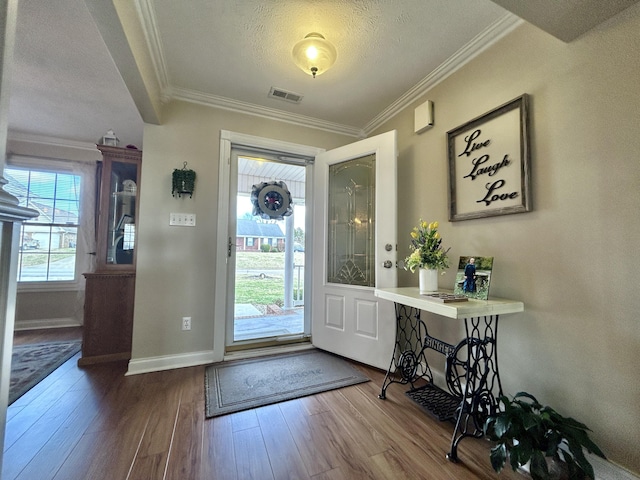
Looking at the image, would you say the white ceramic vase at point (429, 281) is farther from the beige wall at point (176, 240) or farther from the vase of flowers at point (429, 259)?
the beige wall at point (176, 240)

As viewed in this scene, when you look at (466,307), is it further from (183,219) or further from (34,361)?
(34,361)

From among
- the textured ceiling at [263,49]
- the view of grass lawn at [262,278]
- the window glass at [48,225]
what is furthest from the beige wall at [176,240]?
the window glass at [48,225]

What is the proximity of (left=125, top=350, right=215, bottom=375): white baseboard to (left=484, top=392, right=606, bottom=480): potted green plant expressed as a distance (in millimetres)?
2153

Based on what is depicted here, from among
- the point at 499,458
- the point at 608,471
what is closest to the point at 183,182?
the point at 499,458

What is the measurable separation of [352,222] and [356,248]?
0.26 metres

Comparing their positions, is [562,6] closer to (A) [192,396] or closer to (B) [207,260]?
(B) [207,260]

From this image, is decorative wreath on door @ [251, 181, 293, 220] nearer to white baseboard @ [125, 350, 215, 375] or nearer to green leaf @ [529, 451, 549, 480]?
white baseboard @ [125, 350, 215, 375]

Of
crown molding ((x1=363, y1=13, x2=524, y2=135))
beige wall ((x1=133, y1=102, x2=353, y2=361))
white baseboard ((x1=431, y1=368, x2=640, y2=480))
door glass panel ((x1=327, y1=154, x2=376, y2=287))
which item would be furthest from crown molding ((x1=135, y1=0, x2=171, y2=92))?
white baseboard ((x1=431, y1=368, x2=640, y2=480))

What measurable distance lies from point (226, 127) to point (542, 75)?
2.38 m

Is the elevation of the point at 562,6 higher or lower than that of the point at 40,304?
higher

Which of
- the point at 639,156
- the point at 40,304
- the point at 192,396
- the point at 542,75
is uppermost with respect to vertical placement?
the point at 542,75

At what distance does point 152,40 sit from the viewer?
5.68 feet

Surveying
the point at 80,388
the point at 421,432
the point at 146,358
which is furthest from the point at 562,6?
the point at 80,388

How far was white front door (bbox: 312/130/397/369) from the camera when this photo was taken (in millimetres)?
2240
